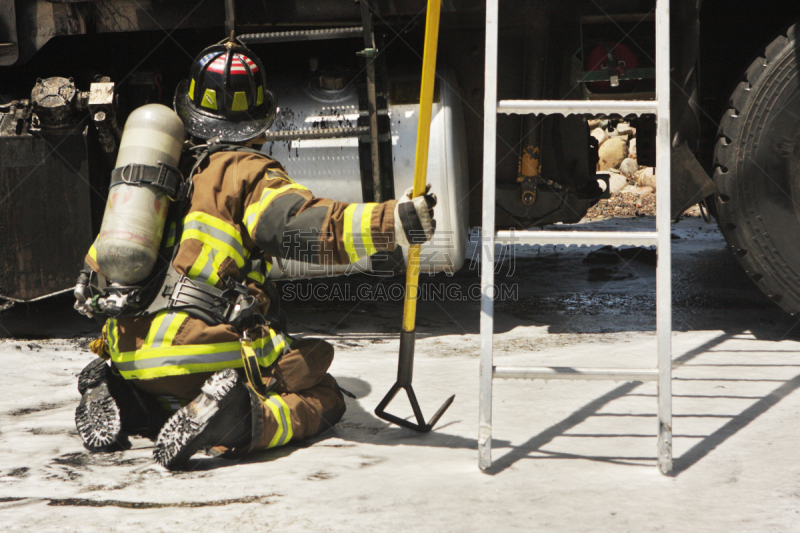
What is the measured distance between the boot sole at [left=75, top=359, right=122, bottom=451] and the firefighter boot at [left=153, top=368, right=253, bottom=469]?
0.81 feet

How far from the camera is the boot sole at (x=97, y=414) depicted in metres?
2.17

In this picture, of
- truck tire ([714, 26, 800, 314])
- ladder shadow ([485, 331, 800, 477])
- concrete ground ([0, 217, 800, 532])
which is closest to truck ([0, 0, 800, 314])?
truck tire ([714, 26, 800, 314])

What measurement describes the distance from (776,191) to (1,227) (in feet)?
11.5

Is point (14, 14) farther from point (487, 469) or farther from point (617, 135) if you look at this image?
point (617, 135)

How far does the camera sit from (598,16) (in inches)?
127

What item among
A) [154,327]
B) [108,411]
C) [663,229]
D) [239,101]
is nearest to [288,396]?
[154,327]

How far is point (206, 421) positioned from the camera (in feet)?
6.38

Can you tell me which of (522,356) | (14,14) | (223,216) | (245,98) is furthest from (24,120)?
(522,356)

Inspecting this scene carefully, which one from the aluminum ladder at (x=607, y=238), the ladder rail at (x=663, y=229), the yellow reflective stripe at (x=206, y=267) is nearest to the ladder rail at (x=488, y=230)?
the aluminum ladder at (x=607, y=238)

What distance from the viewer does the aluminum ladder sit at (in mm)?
1910

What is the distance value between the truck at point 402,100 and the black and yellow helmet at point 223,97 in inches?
29.0

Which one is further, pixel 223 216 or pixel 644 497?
pixel 223 216

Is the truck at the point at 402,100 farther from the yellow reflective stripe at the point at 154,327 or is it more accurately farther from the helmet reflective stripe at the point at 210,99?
the yellow reflective stripe at the point at 154,327

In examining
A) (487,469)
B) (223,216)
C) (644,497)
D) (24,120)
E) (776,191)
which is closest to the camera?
(644,497)
